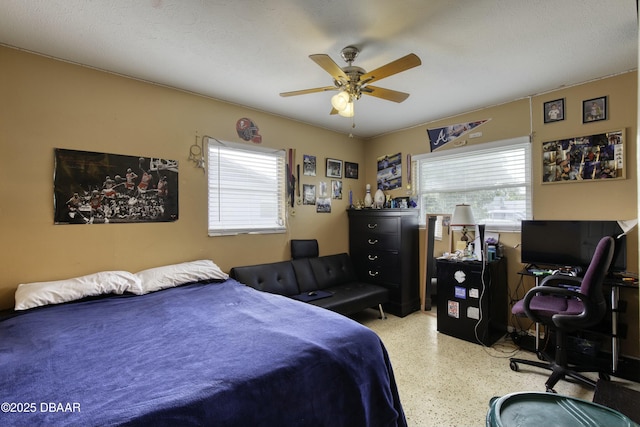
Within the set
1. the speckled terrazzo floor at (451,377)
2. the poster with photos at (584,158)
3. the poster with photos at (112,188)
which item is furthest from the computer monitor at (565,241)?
the poster with photos at (112,188)

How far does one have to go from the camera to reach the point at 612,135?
2607 millimetres

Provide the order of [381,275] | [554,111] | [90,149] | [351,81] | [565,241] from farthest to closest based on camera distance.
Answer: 1. [381,275]
2. [554,111]
3. [565,241]
4. [90,149]
5. [351,81]

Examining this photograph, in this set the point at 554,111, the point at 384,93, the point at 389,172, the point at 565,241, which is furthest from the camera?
the point at 389,172

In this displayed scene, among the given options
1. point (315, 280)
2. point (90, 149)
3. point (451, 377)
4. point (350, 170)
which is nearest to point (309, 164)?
point (350, 170)

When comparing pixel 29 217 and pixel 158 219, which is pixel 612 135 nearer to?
pixel 158 219

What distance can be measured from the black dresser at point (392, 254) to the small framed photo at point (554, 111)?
1.72 meters

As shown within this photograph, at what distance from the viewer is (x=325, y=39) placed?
2080 millimetres

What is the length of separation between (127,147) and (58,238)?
36.5 inches

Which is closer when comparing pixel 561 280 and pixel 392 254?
pixel 561 280

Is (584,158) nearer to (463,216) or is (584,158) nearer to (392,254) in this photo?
(463,216)

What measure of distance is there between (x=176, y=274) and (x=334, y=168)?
2561 mm

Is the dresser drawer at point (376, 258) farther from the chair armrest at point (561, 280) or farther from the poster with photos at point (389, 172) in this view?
the chair armrest at point (561, 280)

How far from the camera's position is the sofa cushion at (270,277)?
3.17 m

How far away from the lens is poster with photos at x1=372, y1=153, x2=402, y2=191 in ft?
14.1
